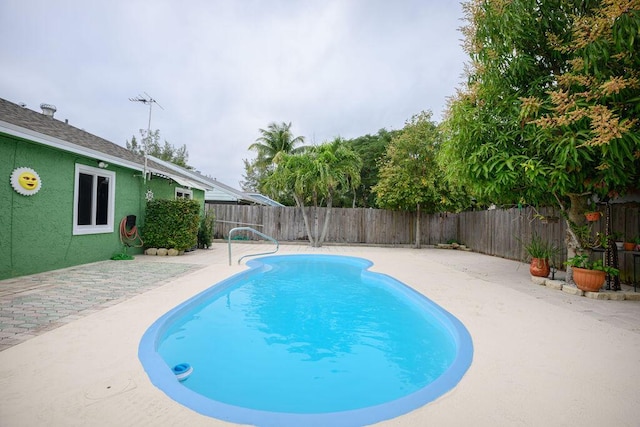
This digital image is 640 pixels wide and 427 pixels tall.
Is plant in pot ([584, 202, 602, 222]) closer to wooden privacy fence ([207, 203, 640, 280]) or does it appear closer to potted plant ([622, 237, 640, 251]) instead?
potted plant ([622, 237, 640, 251])

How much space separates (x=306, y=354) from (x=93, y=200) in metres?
7.43

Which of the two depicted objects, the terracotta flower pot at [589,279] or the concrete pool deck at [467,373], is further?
the terracotta flower pot at [589,279]

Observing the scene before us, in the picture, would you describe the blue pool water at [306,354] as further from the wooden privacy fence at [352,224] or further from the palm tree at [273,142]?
the palm tree at [273,142]

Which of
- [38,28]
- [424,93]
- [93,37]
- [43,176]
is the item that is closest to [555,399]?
[43,176]

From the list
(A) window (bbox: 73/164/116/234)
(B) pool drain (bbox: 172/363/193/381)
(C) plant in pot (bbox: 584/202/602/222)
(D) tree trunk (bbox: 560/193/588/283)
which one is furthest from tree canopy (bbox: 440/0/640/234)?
(A) window (bbox: 73/164/116/234)

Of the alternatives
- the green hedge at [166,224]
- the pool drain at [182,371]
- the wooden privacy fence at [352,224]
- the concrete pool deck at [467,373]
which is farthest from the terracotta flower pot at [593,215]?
the green hedge at [166,224]

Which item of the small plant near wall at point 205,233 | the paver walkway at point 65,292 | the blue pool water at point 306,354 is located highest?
the small plant near wall at point 205,233

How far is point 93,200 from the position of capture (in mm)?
7926

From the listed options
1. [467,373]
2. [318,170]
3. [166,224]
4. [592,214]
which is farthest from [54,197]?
[592,214]

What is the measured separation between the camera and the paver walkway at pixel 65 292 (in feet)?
11.5

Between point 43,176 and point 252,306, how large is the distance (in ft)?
17.5

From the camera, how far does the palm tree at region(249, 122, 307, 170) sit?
2472 centimetres

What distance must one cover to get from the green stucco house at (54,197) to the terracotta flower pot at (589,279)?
35.5 feet

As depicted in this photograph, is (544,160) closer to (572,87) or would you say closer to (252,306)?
(572,87)
